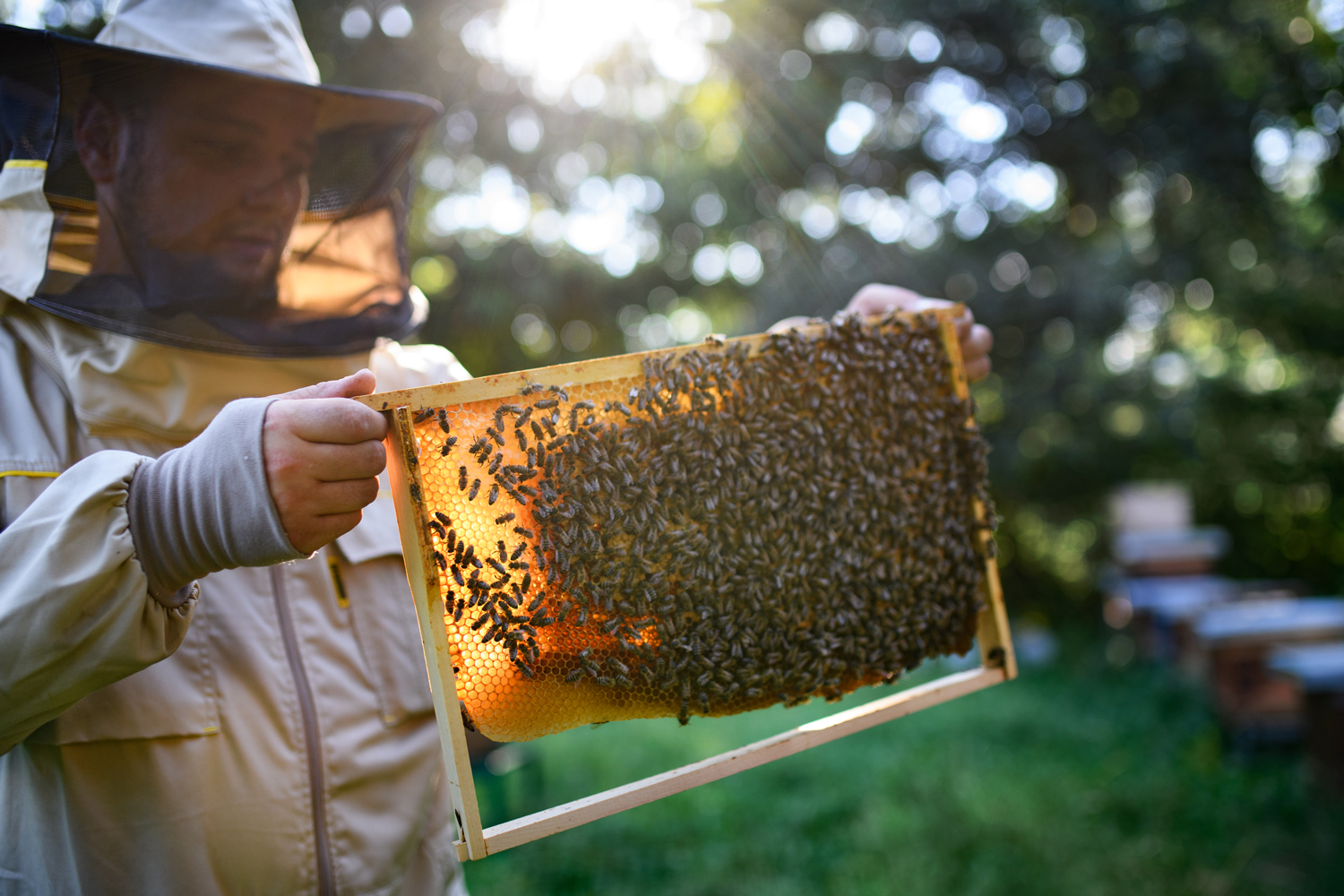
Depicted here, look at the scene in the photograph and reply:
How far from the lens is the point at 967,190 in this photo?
8.74 m

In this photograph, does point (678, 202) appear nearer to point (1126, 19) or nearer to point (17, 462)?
point (1126, 19)

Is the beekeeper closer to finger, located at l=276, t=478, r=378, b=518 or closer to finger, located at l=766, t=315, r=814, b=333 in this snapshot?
finger, located at l=276, t=478, r=378, b=518

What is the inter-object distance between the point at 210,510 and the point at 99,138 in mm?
1075

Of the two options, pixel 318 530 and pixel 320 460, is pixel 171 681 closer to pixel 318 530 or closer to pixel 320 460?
pixel 318 530

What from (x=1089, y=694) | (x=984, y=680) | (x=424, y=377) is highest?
(x=424, y=377)

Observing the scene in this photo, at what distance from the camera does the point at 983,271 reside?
8477 mm

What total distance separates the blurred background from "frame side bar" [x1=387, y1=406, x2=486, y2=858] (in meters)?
3.54

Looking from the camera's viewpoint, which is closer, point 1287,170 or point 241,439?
point 241,439

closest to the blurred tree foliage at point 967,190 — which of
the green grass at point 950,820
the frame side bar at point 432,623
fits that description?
the green grass at point 950,820

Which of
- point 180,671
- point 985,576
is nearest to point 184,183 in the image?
point 180,671

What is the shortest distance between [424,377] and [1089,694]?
8.39 metres

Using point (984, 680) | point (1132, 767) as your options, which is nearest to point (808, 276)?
point (1132, 767)

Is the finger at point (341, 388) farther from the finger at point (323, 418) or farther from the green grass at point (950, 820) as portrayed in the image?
the green grass at point (950, 820)

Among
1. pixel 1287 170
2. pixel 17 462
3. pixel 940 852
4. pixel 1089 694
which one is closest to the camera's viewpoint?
pixel 17 462
